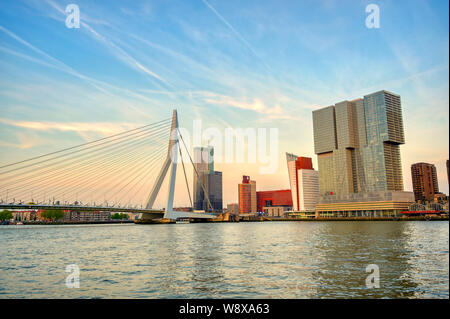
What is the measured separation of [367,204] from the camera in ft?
570

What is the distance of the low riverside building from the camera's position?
165125 mm

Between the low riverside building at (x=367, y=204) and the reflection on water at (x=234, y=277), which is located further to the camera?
the low riverside building at (x=367, y=204)

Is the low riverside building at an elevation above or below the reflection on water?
above

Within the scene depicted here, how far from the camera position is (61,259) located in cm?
2375

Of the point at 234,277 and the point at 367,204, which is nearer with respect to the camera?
the point at 234,277

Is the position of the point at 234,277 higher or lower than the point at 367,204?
lower

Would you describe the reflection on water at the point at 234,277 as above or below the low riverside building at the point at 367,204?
below

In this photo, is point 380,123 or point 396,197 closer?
point 396,197

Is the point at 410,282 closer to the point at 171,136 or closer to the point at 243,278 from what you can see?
the point at 243,278

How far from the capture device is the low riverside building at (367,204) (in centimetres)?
16512

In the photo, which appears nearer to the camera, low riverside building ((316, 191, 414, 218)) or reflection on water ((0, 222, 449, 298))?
reflection on water ((0, 222, 449, 298))
